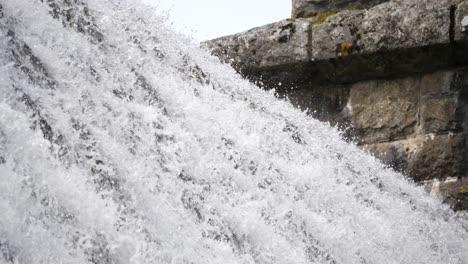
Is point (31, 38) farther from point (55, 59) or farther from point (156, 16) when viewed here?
point (156, 16)

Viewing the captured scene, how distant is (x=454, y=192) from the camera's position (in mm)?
2182

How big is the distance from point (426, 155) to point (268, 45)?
0.89 meters

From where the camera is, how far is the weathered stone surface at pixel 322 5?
97.2 inches

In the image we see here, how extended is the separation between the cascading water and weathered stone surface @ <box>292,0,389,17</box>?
2.71 ft

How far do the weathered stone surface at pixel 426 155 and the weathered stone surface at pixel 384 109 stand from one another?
49 mm

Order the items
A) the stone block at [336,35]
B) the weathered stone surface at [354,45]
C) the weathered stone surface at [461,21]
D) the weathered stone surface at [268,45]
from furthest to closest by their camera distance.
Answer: the weathered stone surface at [268,45]
the stone block at [336,35]
the weathered stone surface at [354,45]
the weathered stone surface at [461,21]

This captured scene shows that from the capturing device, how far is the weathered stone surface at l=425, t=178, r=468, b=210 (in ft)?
7.10

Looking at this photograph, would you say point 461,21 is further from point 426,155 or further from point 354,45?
point 426,155

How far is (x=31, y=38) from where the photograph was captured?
1.13 m

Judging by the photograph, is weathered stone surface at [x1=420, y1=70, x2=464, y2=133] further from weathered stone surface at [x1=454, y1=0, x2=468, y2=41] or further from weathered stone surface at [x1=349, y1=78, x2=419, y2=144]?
weathered stone surface at [x1=454, y1=0, x2=468, y2=41]

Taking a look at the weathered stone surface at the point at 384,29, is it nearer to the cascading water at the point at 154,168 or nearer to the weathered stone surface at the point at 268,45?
the weathered stone surface at the point at 268,45

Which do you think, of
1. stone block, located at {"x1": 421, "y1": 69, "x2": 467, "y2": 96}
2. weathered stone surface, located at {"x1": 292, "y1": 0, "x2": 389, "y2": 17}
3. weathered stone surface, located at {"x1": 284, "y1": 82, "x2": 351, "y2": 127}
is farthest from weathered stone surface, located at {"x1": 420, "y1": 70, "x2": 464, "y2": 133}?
weathered stone surface, located at {"x1": 292, "y1": 0, "x2": 389, "y2": 17}

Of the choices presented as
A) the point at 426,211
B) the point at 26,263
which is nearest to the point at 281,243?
the point at 26,263

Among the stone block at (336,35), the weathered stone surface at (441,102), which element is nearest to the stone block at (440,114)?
the weathered stone surface at (441,102)
